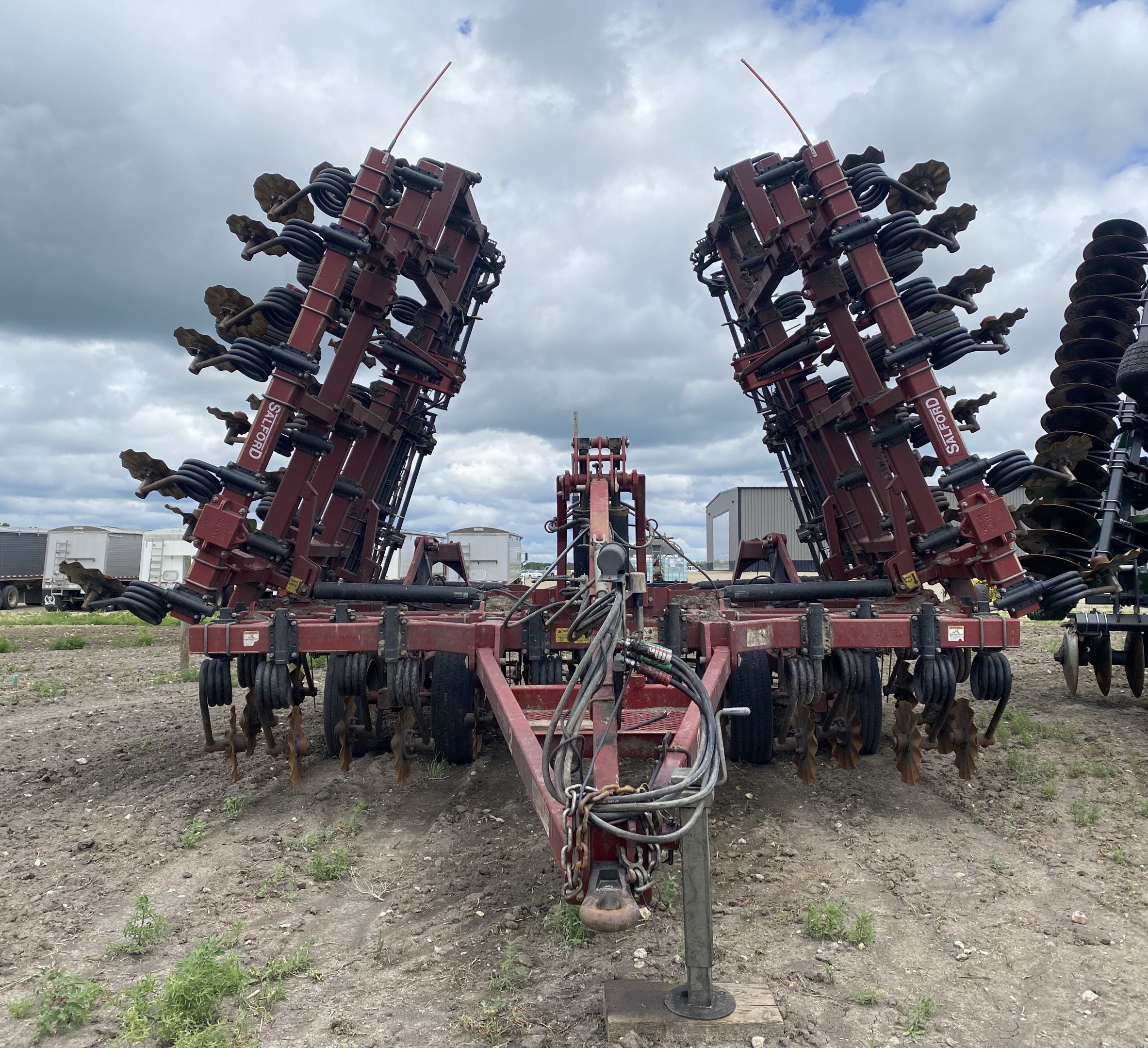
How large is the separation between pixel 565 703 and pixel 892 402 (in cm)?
520

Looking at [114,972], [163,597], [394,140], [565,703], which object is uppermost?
[394,140]

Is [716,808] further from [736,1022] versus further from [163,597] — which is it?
[163,597]

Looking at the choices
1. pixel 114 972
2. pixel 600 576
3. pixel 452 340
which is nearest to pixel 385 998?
pixel 114 972

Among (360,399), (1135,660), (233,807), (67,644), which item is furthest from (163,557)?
(1135,660)

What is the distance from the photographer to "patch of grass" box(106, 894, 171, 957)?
3.62 m

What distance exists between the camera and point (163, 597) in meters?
5.87

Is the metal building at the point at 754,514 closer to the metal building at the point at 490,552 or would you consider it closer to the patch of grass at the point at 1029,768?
the metal building at the point at 490,552

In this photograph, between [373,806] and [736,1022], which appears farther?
[373,806]

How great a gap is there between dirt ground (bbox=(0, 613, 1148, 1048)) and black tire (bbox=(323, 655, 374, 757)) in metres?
0.24

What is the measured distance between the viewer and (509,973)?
10.9 feet

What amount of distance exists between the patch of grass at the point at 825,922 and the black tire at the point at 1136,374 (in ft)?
26.5

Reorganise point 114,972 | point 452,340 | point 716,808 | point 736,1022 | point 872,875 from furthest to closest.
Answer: point 452,340 < point 716,808 < point 872,875 < point 114,972 < point 736,1022

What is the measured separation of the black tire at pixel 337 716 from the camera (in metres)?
6.06

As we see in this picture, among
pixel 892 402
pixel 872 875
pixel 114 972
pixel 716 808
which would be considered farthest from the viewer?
pixel 892 402
